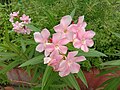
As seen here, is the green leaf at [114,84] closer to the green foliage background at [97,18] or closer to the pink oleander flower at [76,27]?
the green foliage background at [97,18]

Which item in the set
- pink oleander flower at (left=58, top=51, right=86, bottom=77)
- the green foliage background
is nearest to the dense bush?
the green foliage background

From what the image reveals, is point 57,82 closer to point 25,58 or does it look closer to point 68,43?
point 25,58

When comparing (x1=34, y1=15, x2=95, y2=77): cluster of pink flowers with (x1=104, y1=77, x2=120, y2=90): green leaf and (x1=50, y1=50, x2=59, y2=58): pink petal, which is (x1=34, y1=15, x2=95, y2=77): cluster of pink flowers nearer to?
(x1=50, y1=50, x2=59, y2=58): pink petal

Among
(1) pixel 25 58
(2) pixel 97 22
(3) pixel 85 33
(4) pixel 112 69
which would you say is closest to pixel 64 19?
(3) pixel 85 33

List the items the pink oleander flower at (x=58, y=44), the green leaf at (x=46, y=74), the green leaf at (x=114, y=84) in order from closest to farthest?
the pink oleander flower at (x=58, y=44) → the green leaf at (x=46, y=74) → the green leaf at (x=114, y=84)

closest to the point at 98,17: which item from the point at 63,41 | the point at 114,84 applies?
the point at 114,84

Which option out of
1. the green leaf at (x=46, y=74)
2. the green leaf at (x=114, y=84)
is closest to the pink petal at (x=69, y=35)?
the green leaf at (x=46, y=74)

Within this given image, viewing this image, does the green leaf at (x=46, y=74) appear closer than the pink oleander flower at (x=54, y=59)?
No

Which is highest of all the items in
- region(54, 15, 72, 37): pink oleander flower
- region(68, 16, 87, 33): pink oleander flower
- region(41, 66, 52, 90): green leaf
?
region(54, 15, 72, 37): pink oleander flower

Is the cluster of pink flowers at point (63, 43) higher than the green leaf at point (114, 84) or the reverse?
higher
